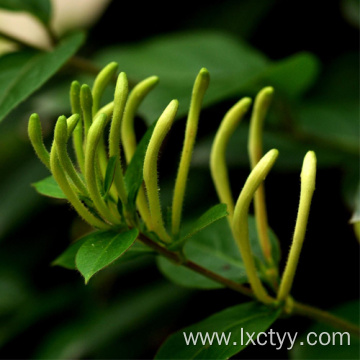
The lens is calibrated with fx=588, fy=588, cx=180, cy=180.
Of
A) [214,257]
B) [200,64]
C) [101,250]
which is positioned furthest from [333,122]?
[101,250]

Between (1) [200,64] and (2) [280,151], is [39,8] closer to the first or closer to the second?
(1) [200,64]

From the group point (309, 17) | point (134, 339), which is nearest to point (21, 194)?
point (134, 339)

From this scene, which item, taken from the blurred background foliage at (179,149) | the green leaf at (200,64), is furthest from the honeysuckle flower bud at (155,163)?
the green leaf at (200,64)

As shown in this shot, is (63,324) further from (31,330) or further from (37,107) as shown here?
(37,107)

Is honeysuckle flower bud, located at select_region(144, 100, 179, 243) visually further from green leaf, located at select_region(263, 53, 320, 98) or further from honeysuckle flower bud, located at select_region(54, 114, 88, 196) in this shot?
green leaf, located at select_region(263, 53, 320, 98)

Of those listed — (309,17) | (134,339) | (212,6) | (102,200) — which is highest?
(102,200)

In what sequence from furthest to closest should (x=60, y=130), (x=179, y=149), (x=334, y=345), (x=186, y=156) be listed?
(x=179, y=149), (x=334, y=345), (x=186, y=156), (x=60, y=130)
